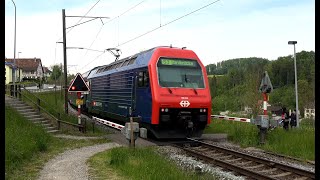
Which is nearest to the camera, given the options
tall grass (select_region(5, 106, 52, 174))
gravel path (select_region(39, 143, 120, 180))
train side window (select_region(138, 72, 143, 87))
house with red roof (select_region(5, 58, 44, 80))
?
gravel path (select_region(39, 143, 120, 180))

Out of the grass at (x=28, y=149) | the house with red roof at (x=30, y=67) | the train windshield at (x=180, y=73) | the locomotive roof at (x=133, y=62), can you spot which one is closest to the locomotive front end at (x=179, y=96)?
the train windshield at (x=180, y=73)

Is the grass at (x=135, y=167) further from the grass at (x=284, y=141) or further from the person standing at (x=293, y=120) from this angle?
the person standing at (x=293, y=120)

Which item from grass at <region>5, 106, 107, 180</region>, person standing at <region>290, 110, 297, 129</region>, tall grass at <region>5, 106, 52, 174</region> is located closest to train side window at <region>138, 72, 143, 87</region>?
grass at <region>5, 106, 107, 180</region>

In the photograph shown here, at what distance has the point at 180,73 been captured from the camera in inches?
595

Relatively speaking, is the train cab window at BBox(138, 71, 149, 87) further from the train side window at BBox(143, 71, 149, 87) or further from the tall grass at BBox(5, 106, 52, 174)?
the tall grass at BBox(5, 106, 52, 174)

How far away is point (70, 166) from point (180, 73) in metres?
6.53

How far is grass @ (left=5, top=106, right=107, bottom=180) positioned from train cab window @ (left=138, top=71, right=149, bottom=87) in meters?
2.65

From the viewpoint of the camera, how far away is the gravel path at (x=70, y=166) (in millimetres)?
8716

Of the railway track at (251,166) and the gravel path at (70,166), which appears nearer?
the gravel path at (70,166)

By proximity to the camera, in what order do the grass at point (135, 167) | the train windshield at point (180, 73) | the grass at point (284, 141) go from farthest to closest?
the train windshield at point (180, 73) < the grass at point (284, 141) < the grass at point (135, 167)

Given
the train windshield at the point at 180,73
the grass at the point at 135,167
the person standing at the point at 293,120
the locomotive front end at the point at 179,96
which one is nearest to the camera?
the grass at the point at 135,167

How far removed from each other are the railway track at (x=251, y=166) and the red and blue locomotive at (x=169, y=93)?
1375 millimetres

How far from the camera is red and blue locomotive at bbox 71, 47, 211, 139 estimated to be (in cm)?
1428

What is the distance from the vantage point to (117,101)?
18.4 meters
